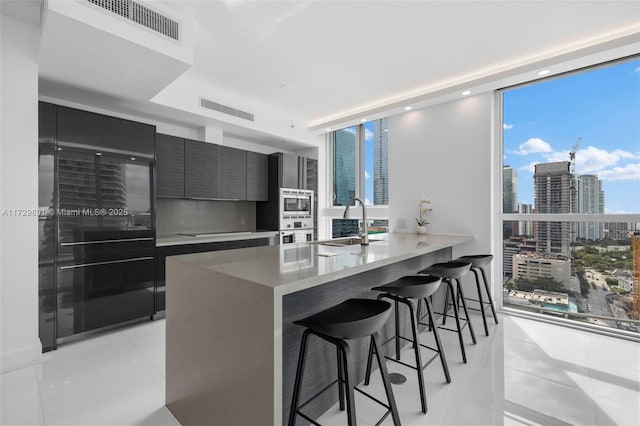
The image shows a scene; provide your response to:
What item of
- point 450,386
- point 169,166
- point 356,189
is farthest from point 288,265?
point 356,189

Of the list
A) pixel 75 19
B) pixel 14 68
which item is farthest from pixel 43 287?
pixel 75 19

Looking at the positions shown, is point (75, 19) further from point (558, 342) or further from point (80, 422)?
point (558, 342)

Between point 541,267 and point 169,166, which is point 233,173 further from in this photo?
point 541,267

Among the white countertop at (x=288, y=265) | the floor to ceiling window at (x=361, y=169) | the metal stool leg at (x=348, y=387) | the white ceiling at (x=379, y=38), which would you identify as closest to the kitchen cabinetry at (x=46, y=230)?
the white ceiling at (x=379, y=38)

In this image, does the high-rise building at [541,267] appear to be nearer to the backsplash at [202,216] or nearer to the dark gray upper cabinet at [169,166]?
the backsplash at [202,216]

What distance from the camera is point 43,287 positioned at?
8.57 ft

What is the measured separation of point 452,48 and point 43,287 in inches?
170

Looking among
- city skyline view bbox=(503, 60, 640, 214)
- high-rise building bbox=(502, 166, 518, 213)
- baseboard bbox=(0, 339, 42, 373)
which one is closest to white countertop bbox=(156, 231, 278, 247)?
baseboard bbox=(0, 339, 42, 373)

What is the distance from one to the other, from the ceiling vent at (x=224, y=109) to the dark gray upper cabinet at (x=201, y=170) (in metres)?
0.48

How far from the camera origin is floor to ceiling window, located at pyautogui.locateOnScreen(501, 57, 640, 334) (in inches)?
121

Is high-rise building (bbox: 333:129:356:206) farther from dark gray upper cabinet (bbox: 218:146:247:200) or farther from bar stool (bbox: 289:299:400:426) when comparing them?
bar stool (bbox: 289:299:400:426)

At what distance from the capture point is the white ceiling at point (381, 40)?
94.8 inches

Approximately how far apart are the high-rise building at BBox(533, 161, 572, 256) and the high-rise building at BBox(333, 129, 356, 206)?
281cm

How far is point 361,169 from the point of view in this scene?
5488 millimetres
